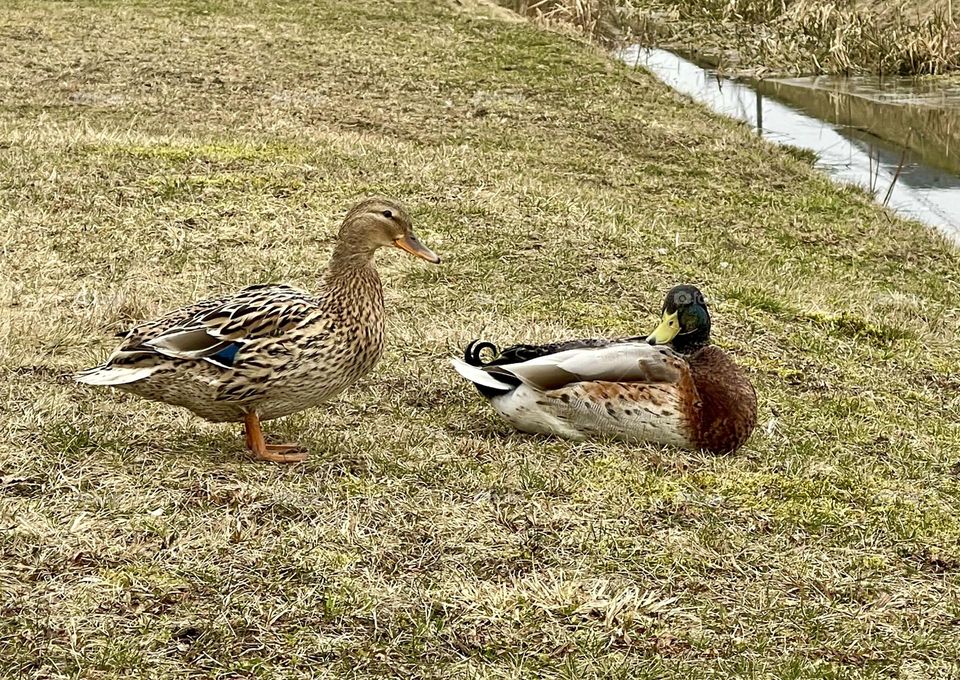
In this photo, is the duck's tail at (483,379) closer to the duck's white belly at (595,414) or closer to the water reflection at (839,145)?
the duck's white belly at (595,414)

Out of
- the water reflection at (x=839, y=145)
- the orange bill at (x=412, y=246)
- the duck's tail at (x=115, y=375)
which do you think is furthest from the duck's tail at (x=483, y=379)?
the water reflection at (x=839, y=145)

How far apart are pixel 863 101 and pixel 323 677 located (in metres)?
14.0

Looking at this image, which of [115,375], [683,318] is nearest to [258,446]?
[115,375]

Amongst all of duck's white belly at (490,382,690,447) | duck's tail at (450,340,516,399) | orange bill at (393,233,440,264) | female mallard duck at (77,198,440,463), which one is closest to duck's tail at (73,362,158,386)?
female mallard duck at (77,198,440,463)

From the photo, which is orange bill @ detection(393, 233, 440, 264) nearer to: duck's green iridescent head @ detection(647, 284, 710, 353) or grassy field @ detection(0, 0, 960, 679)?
grassy field @ detection(0, 0, 960, 679)

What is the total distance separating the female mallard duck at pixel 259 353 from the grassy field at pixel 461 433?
0.73 feet

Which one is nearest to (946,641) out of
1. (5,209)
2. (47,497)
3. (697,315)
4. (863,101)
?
(697,315)

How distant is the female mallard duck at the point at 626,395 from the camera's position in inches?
182

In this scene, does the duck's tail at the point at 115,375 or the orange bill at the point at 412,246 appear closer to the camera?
the duck's tail at the point at 115,375

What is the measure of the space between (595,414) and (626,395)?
134 mm

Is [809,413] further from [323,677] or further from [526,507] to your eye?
[323,677]

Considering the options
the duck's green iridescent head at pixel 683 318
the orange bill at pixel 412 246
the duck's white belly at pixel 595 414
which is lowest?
the duck's white belly at pixel 595 414

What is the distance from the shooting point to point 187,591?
3385 millimetres

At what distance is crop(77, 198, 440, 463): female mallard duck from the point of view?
3934 millimetres
